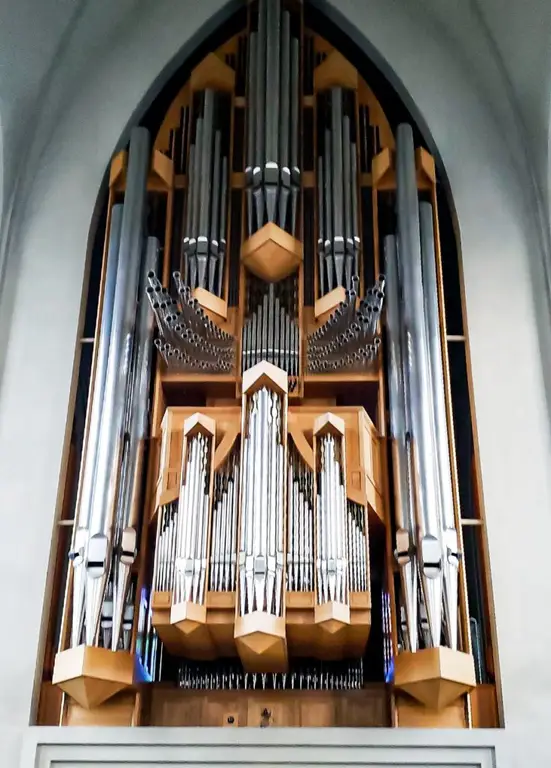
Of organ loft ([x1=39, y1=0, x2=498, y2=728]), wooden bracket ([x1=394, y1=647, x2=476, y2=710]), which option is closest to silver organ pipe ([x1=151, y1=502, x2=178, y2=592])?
organ loft ([x1=39, y1=0, x2=498, y2=728])

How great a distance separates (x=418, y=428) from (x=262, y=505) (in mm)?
1278

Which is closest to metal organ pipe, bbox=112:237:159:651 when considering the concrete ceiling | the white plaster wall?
the white plaster wall

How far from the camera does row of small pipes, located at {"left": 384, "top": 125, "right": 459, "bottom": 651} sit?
22.0ft

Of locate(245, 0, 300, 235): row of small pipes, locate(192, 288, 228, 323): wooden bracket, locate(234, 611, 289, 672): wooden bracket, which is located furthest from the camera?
locate(245, 0, 300, 235): row of small pipes

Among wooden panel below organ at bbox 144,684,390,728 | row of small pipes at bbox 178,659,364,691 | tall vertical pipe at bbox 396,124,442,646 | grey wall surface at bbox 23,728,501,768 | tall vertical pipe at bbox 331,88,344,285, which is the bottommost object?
grey wall surface at bbox 23,728,501,768

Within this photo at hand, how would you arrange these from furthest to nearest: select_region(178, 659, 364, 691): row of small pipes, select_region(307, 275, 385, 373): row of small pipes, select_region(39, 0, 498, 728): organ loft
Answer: select_region(307, 275, 385, 373): row of small pipes, select_region(178, 659, 364, 691): row of small pipes, select_region(39, 0, 498, 728): organ loft

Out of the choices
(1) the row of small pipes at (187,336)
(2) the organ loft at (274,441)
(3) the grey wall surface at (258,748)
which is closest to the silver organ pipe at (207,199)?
(2) the organ loft at (274,441)

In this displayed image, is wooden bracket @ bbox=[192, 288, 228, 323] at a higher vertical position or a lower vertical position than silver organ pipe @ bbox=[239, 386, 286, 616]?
higher

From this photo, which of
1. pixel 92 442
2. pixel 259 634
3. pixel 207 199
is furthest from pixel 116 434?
pixel 207 199

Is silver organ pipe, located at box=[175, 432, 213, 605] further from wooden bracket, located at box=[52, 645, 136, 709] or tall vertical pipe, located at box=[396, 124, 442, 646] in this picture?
tall vertical pipe, located at box=[396, 124, 442, 646]

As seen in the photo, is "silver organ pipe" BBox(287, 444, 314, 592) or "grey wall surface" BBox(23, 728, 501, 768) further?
"silver organ pipe" BBox(287, 444, 314, 592)

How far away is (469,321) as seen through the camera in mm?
8312

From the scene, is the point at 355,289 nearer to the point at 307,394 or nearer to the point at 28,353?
the point at 307,394

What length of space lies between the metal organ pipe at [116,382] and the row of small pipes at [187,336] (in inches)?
11.4
